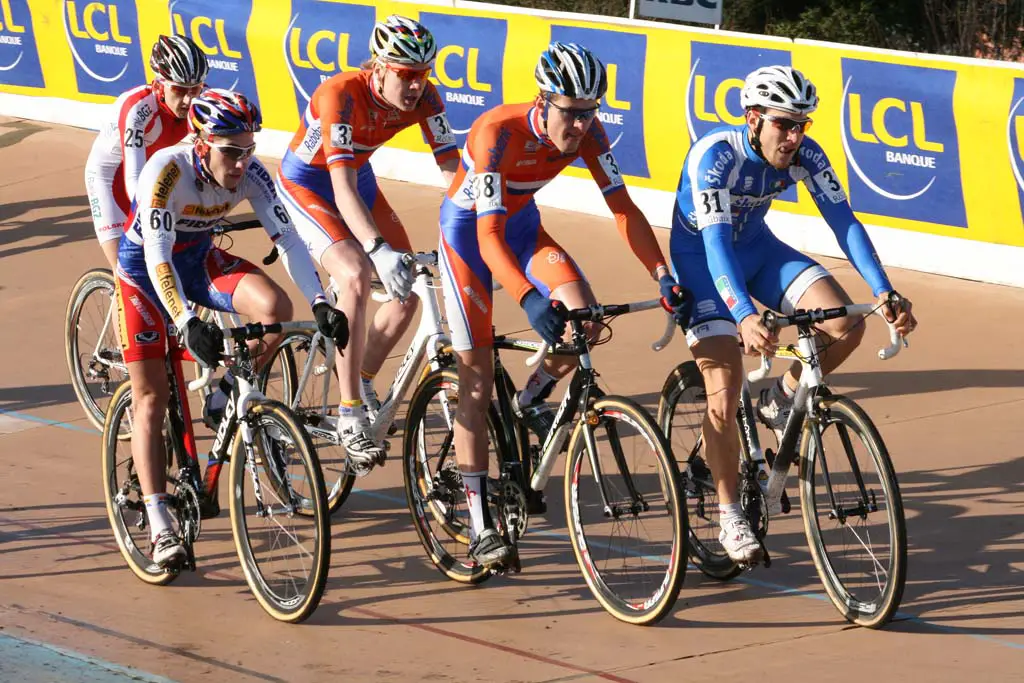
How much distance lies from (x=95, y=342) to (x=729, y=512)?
4.49m

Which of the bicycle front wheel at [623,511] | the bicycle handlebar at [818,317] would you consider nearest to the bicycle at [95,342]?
the bicycle front wheel at [623,511]

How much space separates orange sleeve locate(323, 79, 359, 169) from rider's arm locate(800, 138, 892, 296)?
2.29 metres

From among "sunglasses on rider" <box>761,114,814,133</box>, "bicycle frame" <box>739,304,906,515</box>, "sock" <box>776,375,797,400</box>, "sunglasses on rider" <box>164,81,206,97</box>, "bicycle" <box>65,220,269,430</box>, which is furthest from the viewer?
"bicycle" <box>65,220,269,430</box>

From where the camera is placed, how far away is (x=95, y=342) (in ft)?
31.0

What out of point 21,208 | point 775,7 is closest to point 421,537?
point 21,208

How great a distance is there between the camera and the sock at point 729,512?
6314mm

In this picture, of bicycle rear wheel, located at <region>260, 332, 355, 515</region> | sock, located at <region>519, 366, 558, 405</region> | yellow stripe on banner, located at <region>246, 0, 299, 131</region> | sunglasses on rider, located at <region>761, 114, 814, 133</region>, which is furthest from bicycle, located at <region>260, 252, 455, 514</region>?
yellow stripe on banner, located at <region>246, 0, 299, 131</region>

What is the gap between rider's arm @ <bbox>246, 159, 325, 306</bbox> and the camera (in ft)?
22.0

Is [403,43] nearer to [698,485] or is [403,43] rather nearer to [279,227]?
[279,227]

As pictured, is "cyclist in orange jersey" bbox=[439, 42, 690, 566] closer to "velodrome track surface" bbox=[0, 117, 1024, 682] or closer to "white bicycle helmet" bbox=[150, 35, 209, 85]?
"velodrome track surface" bbox=[0, 117, 1024, 682]

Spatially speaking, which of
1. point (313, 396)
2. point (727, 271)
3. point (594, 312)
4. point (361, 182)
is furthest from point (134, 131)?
point (727, 271)

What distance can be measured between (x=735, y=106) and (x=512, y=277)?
21.0ft

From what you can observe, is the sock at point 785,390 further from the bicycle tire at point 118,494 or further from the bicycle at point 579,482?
the bicycle tire at point 118,494

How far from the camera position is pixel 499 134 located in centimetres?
655
